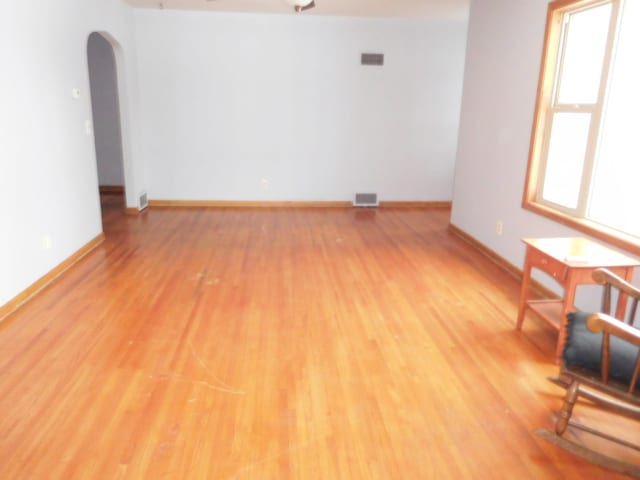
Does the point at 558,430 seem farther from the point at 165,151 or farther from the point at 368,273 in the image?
the point at 165,151

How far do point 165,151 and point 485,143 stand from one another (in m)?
4.27

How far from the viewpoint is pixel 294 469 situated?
1919 mm

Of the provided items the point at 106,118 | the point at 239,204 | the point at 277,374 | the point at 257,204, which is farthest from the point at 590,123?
the point at 106,118

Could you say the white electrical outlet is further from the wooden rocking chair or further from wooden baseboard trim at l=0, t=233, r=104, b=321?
the wooden rocking chair

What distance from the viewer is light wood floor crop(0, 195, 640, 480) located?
6.50 feet

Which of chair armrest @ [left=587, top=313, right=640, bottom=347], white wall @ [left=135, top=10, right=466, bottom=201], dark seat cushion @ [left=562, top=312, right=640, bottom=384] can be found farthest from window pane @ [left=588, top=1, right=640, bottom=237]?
white wall @ [left=135, top=10, right=466, bottom=201]

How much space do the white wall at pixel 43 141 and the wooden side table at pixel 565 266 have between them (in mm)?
3553

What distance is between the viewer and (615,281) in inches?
84.3

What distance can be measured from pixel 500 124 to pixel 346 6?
2537mm

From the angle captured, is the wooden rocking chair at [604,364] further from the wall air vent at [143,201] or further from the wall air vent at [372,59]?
the wall air vent at [143,201]

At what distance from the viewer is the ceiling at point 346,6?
17.8ft

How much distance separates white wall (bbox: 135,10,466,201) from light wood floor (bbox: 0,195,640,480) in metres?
2.39

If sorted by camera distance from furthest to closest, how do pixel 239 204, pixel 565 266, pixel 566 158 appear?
pixel 239 204 < pixel 566 158 < pixel 565 266

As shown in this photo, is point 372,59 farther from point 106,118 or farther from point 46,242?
point 46,242
